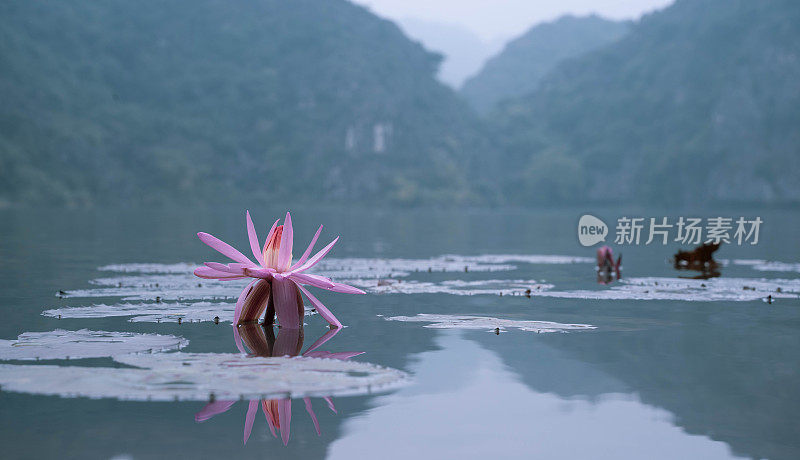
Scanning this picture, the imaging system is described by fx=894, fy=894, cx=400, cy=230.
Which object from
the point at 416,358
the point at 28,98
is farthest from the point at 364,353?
the point at 28,98

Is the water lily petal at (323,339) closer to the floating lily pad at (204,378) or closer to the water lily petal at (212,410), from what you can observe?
the floating lily pad at (204,378)

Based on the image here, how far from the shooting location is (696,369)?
816 centimetres

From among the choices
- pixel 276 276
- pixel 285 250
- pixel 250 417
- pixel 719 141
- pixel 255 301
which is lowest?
pixel 250 417

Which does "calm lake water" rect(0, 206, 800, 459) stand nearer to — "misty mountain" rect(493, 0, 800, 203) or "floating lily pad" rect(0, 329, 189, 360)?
"floating lily pad" rect(0, 329, 189, 360)

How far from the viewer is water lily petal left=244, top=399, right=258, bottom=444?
5640 mm

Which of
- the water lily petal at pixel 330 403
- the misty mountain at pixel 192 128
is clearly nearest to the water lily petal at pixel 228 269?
the water lily petal at pixel 330 403

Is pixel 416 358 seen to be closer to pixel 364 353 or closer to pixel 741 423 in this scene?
pixel 364 353

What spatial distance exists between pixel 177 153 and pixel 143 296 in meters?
152

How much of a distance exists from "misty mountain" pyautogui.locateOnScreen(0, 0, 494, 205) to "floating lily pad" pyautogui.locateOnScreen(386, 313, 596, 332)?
121 metres

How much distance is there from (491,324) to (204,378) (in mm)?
4601

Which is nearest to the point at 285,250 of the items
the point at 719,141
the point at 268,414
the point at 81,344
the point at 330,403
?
the point at 81,344

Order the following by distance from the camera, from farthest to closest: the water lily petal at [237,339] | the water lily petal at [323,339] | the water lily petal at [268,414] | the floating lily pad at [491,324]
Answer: the floating lily pad at [491,324] → the water lily petal at [323,339] → the water lily petal at [237,339] → the water lily petal at [268,414]

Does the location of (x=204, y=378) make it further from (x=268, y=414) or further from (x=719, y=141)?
(x=719, y=141)

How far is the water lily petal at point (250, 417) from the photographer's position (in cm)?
564
